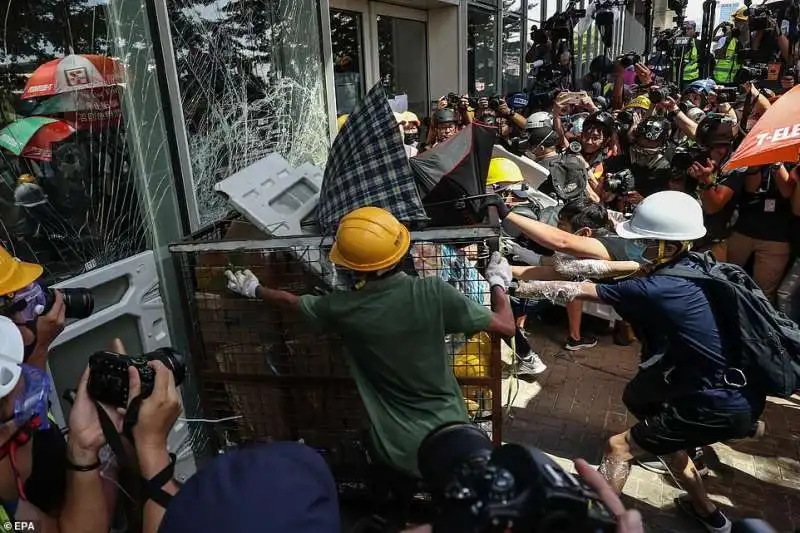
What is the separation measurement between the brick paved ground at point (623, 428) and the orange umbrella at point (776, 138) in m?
1.86

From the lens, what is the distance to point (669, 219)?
2492mm

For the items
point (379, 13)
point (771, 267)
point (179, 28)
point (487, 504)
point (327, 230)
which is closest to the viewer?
point (487, 504)

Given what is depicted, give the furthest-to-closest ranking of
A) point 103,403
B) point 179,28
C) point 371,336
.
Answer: point 179,28 → point 371,336 → point 103,403

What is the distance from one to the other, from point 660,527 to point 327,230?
2.44 meters

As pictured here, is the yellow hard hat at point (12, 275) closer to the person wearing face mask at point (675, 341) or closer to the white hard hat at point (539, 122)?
the person wearing face mask at point (675, 341)

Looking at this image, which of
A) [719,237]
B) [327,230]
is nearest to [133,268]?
[327,230]

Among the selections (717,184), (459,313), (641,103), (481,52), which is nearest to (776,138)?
(717,184)

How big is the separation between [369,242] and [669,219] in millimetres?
1451

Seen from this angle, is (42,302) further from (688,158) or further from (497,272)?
(688,158)

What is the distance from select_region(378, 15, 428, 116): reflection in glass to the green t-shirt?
305 inches

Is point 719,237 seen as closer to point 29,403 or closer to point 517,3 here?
point 29,403

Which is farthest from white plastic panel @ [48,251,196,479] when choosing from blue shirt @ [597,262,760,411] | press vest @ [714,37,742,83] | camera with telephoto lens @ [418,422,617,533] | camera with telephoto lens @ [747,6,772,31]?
press vest @ [714,37,742,83]

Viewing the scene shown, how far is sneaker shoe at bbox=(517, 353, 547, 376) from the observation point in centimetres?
441

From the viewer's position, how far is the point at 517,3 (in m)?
13.3
